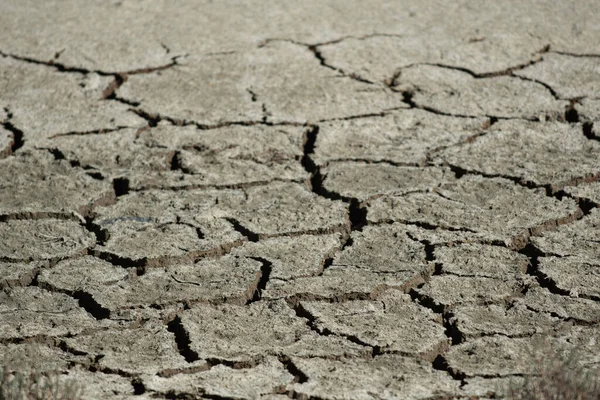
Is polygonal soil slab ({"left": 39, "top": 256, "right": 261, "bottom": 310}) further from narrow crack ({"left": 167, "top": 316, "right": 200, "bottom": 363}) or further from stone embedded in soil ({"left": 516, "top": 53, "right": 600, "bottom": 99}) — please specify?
stone embedded in soil ({"left": 516, "top": 53, "right": 600, "bottom": 99})

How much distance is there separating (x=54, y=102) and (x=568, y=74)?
2.00m

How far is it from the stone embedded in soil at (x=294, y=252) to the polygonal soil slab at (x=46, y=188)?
0.59 meters

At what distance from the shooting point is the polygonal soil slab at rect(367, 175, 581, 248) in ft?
10.7

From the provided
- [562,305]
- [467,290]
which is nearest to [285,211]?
[467,290]

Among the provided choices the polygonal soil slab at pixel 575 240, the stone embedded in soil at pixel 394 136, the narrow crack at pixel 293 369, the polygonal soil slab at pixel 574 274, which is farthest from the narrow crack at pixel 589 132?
the narrow crack at pixel 293 369

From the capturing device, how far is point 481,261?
3.08 meters

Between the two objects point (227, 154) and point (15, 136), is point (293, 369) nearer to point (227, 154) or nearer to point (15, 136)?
point (227, 154)

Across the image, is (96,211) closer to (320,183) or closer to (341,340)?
(320,183)

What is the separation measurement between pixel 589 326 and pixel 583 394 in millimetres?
576

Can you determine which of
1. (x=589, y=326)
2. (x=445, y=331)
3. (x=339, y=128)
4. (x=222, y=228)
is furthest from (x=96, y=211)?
(x=589, y=326)

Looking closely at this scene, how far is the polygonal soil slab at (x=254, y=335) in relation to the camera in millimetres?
2635

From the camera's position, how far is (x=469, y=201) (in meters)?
3.44

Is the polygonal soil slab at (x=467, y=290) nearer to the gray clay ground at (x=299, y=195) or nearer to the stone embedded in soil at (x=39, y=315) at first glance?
the gray clay ground at (x=299, y=195)

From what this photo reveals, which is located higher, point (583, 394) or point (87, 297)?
point (583, 394)
